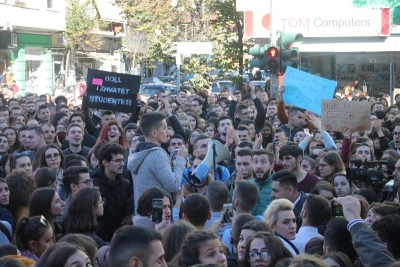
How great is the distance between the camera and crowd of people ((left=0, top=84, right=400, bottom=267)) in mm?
5262

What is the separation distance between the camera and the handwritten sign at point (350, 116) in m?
11.4

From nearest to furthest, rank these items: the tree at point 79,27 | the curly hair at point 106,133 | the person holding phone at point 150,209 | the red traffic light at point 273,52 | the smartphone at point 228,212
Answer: the person holding phone at point 150,209 → the smartphone at point 228,212 → the curly hair at point 106,133 → the red traffic light at point 273,52 → the tree at point 79,27

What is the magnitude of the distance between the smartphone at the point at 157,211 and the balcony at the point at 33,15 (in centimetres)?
2699

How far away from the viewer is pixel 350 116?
A: 11.5 metres

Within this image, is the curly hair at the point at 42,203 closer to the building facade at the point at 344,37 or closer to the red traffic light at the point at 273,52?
the red traffic light at the point at 273,52

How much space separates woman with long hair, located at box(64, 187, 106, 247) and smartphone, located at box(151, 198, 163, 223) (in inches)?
30.4

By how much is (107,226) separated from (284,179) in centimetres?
181

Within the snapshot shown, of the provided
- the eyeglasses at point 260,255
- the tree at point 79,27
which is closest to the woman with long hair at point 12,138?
the eyeglasses at point 260,255

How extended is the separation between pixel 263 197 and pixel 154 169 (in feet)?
4.44

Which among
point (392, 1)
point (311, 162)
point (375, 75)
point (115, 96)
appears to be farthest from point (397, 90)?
point (311, 162)

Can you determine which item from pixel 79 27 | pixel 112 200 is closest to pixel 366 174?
pixel 112 200

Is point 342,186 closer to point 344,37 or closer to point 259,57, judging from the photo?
point 259,57

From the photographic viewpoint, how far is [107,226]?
7.96 meters

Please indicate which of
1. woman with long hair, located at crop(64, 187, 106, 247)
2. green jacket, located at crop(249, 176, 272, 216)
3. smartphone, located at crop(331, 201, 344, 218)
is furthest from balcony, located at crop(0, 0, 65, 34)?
smartphone, located at crop(331, 201, 344, 218)
